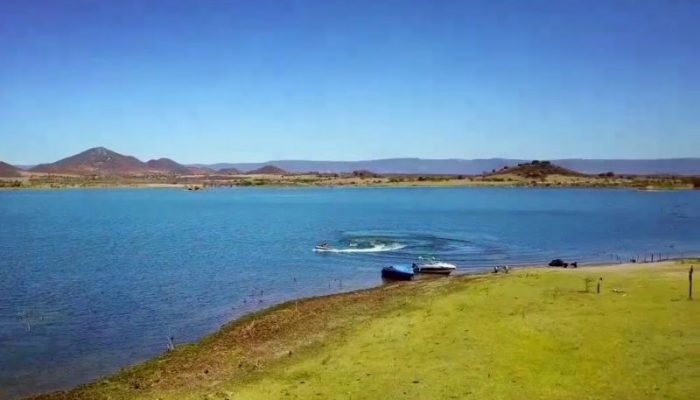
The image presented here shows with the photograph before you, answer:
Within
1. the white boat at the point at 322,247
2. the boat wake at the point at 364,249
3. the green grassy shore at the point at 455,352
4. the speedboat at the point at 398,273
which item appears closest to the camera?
the green grassy shore at the point at 455,352

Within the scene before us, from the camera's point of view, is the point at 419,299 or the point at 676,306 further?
the point at 419,299

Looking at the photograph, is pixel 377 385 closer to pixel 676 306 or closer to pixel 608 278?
pixel 676 306

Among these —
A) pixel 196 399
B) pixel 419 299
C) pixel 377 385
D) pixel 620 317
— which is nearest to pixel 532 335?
pixel 620 317

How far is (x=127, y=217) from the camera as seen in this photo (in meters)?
133

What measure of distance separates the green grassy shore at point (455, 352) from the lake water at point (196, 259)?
5175 millimetres

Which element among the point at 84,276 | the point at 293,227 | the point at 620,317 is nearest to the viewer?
the point at 620,317

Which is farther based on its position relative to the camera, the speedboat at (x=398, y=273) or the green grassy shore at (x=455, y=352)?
the speedboat at (x=398, y=273)

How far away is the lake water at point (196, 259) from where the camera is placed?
3397 centimetres

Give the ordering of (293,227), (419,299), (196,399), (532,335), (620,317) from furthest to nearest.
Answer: (293,227) → (419,299) → (620,317) → (532,335) → (196,399)

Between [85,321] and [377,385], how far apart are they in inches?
954

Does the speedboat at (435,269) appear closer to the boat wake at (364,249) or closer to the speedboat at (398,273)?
the speedboat at (398,273)

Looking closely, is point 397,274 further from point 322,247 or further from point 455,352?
point 455,352

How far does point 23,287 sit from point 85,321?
49.4 feet

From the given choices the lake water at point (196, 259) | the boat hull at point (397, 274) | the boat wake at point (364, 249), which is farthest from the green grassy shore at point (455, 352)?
the boat wake at point (364, 249)
